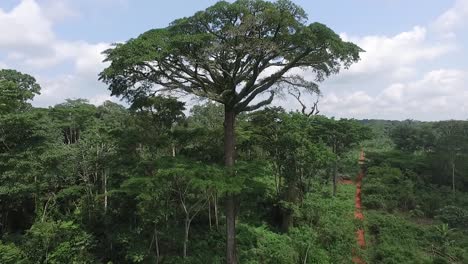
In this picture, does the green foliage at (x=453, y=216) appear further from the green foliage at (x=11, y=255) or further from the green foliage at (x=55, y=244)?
the green foliage at (x=11, y=255)

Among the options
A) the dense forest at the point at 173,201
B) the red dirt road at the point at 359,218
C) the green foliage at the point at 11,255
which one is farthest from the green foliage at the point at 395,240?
the green foliage at the point at 11,255

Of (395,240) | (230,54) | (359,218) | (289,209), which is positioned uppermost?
(230,54)

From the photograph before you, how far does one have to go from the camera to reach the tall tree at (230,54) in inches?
491

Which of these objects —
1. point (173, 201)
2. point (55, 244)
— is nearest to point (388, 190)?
point (173, 201)

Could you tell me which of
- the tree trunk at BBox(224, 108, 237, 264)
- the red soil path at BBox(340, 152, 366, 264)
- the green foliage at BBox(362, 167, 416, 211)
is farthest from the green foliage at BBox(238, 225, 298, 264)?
the green foliage at BBox(362, 167, 416, 211)

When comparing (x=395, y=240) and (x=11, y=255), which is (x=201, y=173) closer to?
(x=11, y=255)

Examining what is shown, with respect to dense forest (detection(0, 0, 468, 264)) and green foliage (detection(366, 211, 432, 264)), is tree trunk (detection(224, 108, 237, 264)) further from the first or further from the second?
green foliage (detection(366, 211, 432, 264))

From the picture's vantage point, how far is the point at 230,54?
527 inches

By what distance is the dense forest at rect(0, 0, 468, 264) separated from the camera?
12797 millimetres

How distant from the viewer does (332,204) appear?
2286cm

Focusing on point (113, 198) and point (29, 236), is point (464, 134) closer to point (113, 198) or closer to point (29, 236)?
point (113, 198)

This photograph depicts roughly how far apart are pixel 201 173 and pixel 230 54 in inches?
163

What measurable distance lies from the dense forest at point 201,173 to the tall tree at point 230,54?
1.8 inches

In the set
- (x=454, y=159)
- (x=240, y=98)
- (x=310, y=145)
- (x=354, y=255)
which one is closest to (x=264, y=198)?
(x=310, y=145)
